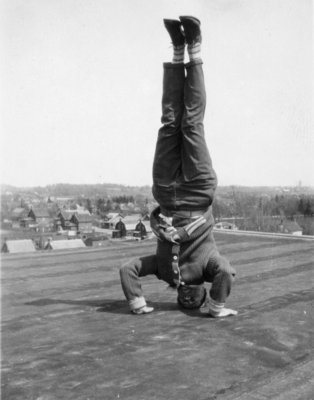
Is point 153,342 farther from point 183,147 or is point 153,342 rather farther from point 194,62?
point 194,62

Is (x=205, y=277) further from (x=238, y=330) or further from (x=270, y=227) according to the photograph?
(x=270, y=227)

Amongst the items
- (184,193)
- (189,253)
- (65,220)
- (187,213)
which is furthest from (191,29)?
(65,220)

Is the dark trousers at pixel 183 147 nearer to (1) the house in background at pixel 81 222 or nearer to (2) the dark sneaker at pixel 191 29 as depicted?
(2) the dark sneaker at pixel 191 29

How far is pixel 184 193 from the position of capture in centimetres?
385

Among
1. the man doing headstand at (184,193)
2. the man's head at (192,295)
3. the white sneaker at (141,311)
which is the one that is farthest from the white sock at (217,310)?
the white sneaker at (141,311)

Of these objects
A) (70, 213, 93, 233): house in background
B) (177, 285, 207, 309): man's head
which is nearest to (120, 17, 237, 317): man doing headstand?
(177, 285, 207, 309): man's head

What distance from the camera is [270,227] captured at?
36156 millimetres

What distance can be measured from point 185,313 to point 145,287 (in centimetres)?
119

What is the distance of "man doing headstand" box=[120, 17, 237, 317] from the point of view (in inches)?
149

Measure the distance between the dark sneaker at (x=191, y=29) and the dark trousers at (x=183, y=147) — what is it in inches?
6.8

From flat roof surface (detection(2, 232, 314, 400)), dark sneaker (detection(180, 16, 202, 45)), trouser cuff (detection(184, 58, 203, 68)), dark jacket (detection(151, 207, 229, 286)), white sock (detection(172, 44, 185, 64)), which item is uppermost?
dark sneaker (detection(180, 16, 202, 45))

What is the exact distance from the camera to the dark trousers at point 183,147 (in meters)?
3.80

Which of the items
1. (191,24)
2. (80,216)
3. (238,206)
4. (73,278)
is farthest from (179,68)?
(80,216)

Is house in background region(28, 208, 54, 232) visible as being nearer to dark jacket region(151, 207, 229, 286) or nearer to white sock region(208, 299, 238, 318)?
dark jacket region(151, 207, 229, 286)
